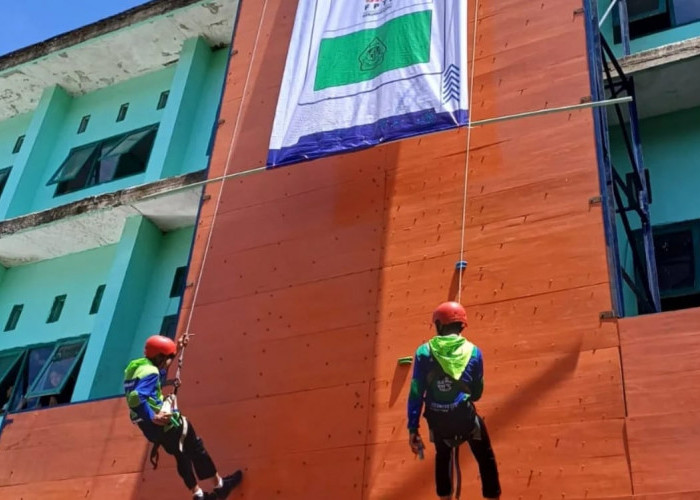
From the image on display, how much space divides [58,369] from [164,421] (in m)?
5.62

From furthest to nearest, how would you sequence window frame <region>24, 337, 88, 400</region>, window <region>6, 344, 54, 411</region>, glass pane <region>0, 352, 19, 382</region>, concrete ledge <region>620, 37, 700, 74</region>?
glass pane <region>0, 352, 19, 382</region>, window <region>6, 344, 54, 411</region>, window frame <region>24, 337, 88, 400</region>, concrete ledge <region>620, 37, 700, 74</region>

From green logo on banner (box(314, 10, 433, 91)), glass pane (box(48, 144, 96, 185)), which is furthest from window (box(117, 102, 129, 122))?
green logo on banner (box(314, 10, 433, 91))

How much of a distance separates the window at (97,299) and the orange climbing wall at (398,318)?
2882 millimetres

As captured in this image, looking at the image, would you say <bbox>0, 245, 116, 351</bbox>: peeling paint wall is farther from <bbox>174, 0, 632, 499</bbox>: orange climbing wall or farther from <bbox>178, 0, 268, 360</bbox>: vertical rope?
<bbox>174, 0, 632, 499</bbox>: orange climbing wall

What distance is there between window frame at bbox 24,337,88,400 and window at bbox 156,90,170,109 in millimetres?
4527

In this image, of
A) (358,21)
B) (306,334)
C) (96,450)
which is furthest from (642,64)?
(96,450)

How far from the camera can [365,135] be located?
907cm

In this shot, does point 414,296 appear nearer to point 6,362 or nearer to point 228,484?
point 228,484

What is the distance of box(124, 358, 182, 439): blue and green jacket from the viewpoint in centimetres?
779

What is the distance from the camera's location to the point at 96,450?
9.91 m

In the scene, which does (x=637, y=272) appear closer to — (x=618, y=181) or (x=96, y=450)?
(x=618, y=181)

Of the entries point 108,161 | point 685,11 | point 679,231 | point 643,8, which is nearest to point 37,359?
point 108,161

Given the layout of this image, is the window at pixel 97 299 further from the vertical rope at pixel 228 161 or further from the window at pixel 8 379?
the vertical rope at pixel 228 161

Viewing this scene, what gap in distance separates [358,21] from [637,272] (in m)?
4.39
